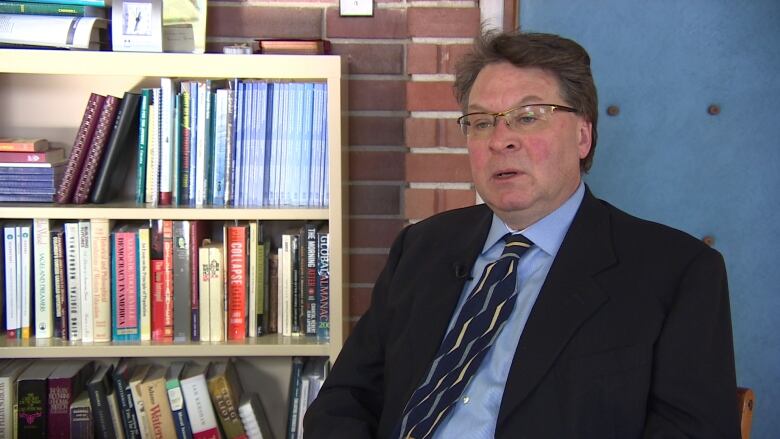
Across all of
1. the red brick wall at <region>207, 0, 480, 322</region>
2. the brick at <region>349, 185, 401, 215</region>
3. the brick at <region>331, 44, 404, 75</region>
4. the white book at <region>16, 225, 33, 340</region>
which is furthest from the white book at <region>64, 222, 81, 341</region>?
the brick at <region>331, 44, 404, 75</region>

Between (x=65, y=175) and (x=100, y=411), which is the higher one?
(x=65, y=175)

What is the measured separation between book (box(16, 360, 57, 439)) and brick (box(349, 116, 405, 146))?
3.51ft

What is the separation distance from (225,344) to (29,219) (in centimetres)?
65

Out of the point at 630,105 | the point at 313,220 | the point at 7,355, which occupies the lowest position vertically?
the point at 7,355

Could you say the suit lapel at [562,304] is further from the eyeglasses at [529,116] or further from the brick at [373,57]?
the brick at [373,57]

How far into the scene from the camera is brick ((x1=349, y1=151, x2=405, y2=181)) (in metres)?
2.39

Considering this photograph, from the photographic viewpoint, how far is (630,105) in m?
2.28

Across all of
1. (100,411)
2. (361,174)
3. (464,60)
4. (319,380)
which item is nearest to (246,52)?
(361,174)

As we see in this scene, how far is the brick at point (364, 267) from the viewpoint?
7.94 feet

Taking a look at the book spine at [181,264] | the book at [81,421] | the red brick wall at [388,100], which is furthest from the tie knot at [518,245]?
the book at [81,421]

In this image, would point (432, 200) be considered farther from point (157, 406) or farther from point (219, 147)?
point (157, 406)

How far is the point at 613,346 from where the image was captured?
1.43 m

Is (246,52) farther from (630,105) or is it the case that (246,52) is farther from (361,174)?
(630,105)

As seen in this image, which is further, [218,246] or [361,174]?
[361,174]
